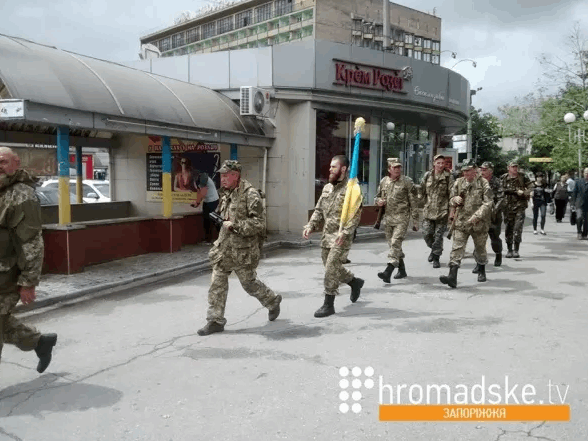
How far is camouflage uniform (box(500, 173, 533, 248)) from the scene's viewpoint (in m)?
10.3

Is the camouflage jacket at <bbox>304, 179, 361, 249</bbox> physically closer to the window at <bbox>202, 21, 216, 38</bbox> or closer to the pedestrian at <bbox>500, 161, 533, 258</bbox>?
the pedestrian at <bbox>500, 161, 533, 258</bbox>

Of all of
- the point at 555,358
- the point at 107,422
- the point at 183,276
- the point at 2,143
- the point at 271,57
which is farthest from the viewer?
the point at 271,57

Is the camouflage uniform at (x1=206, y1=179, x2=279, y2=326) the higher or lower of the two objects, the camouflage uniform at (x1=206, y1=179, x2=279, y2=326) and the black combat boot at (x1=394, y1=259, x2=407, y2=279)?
the higher

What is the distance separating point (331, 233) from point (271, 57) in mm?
8841

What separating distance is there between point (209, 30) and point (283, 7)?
55.8ft

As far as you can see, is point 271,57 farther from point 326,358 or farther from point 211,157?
point 326,358

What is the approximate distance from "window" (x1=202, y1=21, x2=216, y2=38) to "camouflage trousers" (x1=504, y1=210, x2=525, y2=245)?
8200 centimetres

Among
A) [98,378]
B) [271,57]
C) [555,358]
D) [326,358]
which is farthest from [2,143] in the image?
[555,358]

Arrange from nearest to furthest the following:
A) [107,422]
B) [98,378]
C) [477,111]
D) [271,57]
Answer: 1. [107,422]
2. [98,378]
3. [271,57]
4. [477,111]

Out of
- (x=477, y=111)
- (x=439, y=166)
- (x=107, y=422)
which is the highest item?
(x=477, y=111)

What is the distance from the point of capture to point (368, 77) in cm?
1488

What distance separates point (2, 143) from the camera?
1140cm

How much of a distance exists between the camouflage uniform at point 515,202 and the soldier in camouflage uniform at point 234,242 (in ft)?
21.0

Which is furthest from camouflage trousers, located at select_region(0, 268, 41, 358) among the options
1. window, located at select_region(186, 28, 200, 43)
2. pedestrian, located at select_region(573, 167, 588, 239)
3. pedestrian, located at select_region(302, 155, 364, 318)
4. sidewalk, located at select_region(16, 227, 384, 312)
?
window, located at select_region(186, 28, 200, 43)
